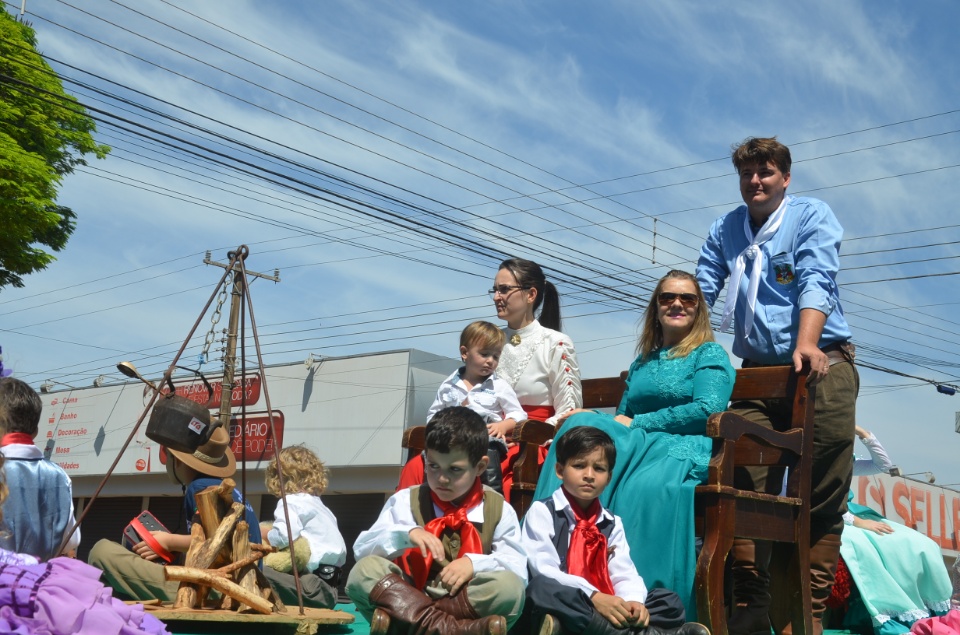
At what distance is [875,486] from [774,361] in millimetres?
15677

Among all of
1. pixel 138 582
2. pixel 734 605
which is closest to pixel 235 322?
pixel 138 582

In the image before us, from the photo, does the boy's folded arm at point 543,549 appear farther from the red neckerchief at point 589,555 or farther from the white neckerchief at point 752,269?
the white neckerchief at point 752,269

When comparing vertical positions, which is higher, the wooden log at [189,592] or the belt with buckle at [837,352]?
the belt with buckle at [837,352]

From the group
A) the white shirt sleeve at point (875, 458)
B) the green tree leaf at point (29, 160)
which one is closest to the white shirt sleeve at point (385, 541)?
the white shirt sleeve at point (875, 458)

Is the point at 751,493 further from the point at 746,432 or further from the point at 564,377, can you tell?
the point at 564,377

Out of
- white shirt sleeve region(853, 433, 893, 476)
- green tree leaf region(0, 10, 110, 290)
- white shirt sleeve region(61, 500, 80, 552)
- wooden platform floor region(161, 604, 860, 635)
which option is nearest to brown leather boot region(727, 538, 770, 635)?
wooden platform floor region(161, 604, 860, 635)

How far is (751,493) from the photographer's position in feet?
13.9

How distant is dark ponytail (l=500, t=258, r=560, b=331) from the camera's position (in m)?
6.00

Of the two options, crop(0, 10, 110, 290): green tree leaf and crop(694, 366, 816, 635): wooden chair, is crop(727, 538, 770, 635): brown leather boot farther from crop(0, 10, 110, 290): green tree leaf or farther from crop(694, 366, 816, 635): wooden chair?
crop(0, 10, 110, 290): green tree leaf

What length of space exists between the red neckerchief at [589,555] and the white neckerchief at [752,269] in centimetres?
144

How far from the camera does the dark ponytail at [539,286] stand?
5996mm

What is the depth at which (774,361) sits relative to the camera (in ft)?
16.1

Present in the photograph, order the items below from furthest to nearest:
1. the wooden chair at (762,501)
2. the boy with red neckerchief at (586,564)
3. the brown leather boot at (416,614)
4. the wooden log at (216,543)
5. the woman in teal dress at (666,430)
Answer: the wooden log at (216,543), the woman in teal dress at (666,430), the wooden chair at (762,501), the boy with red neckerchief at (586,564), the brown leather boot at (416,614)

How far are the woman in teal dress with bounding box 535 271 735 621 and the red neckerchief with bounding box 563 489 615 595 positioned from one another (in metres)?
0.32
